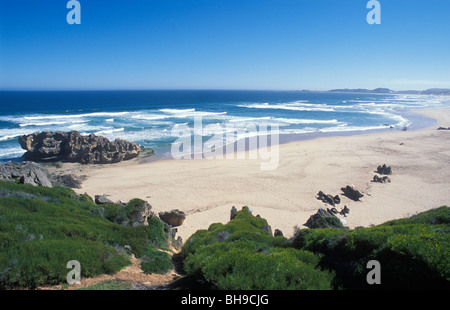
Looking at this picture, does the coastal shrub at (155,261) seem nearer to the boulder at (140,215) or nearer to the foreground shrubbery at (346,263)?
the foreground shrubbery at (346,263)

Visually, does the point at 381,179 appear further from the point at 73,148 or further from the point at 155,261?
the point at 73,148

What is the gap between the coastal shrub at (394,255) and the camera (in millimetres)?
4297

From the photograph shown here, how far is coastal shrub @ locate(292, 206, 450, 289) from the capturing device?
14.1 feet

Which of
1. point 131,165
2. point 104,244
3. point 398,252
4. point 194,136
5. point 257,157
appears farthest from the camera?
point 194,136

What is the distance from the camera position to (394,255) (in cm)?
488

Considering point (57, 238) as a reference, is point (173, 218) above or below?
below

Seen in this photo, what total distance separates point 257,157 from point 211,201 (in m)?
12.0

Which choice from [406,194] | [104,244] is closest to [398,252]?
[104,244]

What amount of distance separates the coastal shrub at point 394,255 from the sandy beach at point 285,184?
7.16 metres

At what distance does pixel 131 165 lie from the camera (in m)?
25.4

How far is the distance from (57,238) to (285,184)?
15.6 metres

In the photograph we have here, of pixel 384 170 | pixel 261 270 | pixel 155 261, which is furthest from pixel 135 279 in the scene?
pixel 384 170
